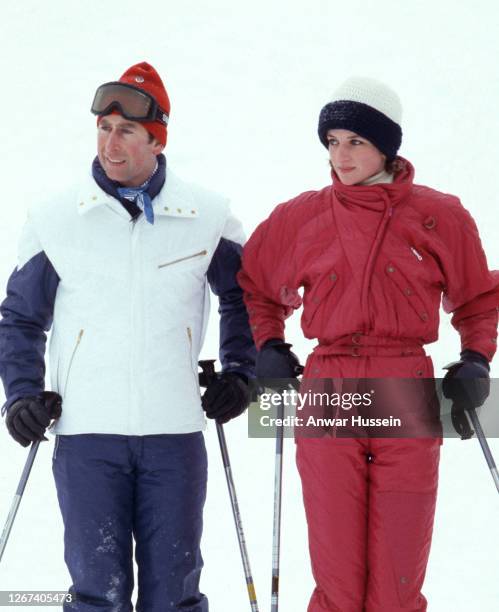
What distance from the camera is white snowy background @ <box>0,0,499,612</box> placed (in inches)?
221

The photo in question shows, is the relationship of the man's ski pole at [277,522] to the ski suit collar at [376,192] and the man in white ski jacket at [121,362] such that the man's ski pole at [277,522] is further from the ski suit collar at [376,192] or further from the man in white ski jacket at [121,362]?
the ski suit collar at [376,192]

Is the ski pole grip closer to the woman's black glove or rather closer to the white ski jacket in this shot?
the white ski jacket

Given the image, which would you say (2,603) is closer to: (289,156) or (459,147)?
(289,156)

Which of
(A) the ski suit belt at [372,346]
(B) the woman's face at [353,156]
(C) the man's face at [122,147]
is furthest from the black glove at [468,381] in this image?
(C) the man's face at [122,147]

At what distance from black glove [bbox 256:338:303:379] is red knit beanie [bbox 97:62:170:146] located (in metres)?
0.72

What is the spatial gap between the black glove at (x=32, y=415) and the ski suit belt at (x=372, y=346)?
84cm

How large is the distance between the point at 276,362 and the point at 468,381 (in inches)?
22.1

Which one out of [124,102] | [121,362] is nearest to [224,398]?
[121,362]

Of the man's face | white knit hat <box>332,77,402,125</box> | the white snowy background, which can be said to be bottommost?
the man's face

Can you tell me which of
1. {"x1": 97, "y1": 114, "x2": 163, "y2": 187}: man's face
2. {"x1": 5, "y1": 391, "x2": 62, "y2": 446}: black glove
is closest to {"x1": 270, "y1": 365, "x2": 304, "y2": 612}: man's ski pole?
{"x1": 5, "y1": 391, "x2": 62, "y2": 446}: black glove

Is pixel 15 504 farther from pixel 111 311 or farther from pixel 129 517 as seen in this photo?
pixel 111 311

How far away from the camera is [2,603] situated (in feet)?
12.3

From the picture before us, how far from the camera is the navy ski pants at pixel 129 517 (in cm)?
319

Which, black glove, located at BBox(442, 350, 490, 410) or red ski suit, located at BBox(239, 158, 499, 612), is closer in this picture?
red ski suit, located at BBox(239, 158, 499, 612)
